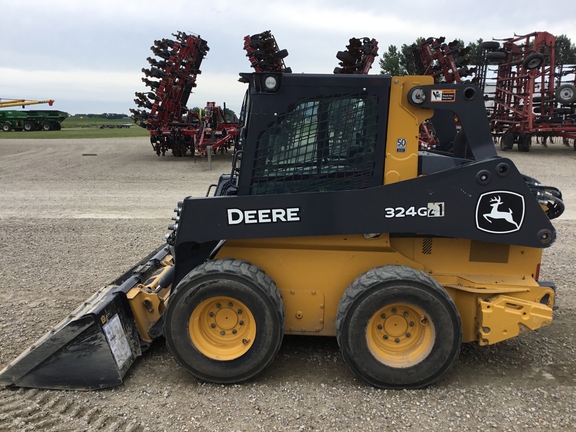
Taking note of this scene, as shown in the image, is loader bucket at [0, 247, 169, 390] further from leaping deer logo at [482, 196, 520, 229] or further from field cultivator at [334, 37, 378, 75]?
field cultivator at [334, 37, 378, 75]

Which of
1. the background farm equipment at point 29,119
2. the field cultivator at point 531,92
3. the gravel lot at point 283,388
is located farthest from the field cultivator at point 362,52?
the background farm equipment at point 29,119

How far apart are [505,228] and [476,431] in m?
1.44

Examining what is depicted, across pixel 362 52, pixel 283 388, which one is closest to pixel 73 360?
pixel 283 388

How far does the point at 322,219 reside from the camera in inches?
146

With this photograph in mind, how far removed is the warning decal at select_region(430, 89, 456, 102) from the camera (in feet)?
12.1

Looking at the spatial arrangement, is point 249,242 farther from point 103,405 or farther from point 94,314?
point 103,405

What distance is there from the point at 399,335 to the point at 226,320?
4.48 ft

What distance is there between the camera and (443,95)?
3.70 m

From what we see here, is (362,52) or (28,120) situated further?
(28,120)

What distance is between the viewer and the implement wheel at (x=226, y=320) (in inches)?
147

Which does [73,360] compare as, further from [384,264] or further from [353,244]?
[384,264]

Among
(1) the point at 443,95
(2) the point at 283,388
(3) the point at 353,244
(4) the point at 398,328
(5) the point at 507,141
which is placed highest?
(5) the point at 507,141

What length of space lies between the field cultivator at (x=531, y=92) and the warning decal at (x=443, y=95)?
52.6ft

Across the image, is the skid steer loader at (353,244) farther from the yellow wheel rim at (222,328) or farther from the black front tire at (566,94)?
the black front tire at (566,94)
